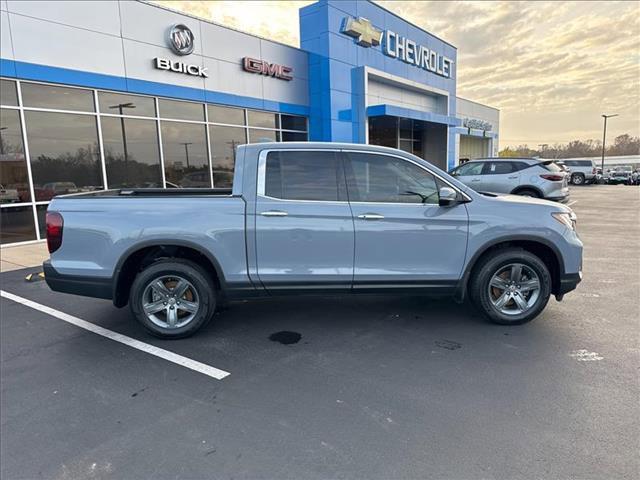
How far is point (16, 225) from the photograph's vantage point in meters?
9.76

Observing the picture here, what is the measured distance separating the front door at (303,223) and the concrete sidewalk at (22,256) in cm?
603

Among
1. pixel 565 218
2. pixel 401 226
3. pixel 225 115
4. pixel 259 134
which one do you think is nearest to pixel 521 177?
pixel 565 218

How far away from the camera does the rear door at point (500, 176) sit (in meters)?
12.1

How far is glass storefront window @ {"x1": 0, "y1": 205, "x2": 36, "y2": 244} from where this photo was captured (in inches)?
375

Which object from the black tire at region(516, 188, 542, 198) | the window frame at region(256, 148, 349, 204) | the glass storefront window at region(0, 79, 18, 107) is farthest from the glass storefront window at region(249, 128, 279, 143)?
the window frame at region(256, 148, 349, 204)

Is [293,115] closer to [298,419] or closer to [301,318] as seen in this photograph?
[301,318]

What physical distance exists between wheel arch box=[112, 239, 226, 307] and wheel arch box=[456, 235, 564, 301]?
255 cm

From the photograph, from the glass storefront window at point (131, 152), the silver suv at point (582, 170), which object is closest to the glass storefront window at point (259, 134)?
the glass storefront window at point (131, 152)

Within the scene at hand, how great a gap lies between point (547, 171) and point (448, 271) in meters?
9.22

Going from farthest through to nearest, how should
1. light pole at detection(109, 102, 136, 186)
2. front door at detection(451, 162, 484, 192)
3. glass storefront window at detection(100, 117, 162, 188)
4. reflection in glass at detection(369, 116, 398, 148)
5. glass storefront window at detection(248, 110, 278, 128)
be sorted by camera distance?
reflection in glass at detection(369, 116, 398, 148)
glass storefront window at detection(248, 110, 278, 128)
front door at detection(451, 162, 484, 192)
light pole at detection(109, 102, 136, 186)
glass storefront window at detection(100, 117, 162, 188)

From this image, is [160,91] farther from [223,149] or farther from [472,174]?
[472,174]

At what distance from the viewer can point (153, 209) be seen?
13.5 ft

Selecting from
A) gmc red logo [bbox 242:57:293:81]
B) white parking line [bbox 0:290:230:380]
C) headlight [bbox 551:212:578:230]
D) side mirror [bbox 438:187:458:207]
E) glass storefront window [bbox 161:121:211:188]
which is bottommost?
white parking line [bbox 0:290:230:380]

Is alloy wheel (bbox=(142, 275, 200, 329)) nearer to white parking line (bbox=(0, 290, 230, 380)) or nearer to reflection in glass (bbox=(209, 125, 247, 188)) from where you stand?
white parking line (bbox=(0, 290, 230, 380))
